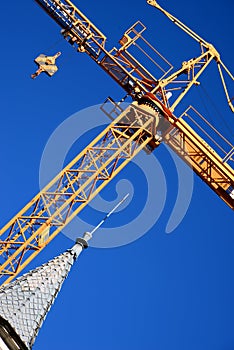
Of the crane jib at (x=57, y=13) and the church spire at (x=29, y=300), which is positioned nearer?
the church spire at (x=29, y=300)

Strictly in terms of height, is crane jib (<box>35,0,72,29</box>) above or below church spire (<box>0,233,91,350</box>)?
above

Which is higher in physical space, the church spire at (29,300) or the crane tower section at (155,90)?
the crane tower section at (155,90)

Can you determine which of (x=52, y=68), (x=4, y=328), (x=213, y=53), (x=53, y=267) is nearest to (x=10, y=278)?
(x=53, y=267)

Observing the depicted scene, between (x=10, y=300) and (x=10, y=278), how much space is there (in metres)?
3.55

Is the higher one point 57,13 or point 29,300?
point 57,13

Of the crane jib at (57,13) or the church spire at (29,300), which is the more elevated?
the crane jib at (57,13)

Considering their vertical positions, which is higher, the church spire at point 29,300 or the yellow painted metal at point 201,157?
the yellow painted metal at point 201,157

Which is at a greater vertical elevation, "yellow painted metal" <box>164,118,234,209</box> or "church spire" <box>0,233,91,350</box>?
"yellow painted metal" <box>164,118,234,209</box>

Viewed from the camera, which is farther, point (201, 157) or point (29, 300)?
point (201, 157)

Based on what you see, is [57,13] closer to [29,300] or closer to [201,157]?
[201,157]

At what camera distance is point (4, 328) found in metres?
46.6

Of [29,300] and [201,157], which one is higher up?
[201,157]

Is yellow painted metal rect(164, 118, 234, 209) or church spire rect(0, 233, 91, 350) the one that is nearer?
church spire rect(0, 233, 91, 350)

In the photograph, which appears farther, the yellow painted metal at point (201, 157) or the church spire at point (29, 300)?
the yellow painted metal at point (201, 157)
